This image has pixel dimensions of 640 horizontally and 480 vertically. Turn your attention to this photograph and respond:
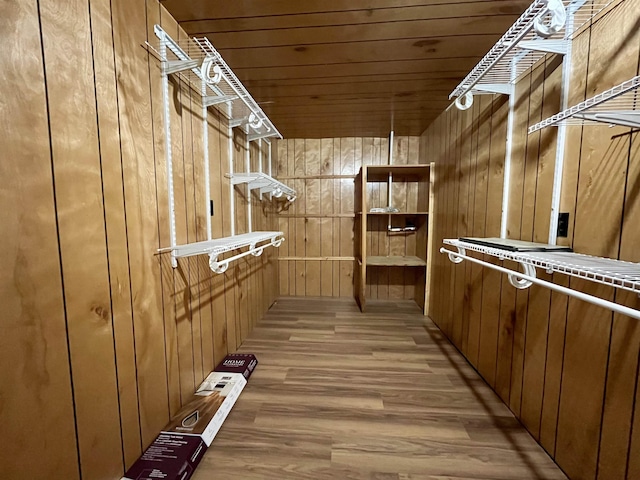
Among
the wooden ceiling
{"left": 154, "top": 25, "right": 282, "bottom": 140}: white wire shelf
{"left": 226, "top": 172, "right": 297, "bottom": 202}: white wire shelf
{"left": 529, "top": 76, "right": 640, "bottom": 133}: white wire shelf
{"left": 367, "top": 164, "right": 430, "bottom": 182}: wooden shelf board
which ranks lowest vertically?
{"left": 226, "top": 172, "right": 297, "bottom": 202}: white wire shelf

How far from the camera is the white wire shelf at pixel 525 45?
896mm

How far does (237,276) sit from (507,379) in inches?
73.6

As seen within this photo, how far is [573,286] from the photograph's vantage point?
3.33 ft

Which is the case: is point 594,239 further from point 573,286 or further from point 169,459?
point 169,459

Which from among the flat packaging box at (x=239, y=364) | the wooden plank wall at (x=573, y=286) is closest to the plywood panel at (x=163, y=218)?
the flat packaging box at (x=239, y=364)

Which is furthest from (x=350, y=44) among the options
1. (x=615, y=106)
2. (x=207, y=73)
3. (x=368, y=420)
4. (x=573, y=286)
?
(x=368, y=420)

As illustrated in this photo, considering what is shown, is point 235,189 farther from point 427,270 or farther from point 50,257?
point 427,270

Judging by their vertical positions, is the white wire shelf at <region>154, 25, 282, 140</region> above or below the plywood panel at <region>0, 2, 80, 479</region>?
above

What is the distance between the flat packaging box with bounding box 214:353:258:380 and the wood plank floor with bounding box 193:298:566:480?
64mm

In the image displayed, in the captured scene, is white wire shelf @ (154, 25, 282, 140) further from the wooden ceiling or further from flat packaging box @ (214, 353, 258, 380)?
flat packaging box @ (214, 353, 258, 380)

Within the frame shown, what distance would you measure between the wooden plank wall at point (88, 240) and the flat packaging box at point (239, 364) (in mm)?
326

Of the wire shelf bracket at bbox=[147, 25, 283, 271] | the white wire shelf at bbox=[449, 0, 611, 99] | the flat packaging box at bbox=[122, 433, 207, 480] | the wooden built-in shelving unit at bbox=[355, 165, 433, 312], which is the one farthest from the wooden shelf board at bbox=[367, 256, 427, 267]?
the flat packaging box at bbox=[122, 433, 207, 480]

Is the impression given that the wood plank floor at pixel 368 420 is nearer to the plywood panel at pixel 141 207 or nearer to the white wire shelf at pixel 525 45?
the plywood panel at pixel 141 207

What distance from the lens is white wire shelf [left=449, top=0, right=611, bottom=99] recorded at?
90cm
